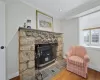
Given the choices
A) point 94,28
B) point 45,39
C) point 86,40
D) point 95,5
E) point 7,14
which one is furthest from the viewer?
point 86,40

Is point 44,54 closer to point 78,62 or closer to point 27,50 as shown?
point 27,50

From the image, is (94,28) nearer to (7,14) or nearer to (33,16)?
(33,16)

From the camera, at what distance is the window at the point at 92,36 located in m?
3.05

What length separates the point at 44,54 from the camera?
2.84 meters

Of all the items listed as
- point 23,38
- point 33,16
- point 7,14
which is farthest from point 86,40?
point 7,14

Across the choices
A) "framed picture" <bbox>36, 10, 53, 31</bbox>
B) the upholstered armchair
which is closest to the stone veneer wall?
"framed picture" <bbox>36, 10, 53, 31</bbox>

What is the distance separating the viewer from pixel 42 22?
302cm

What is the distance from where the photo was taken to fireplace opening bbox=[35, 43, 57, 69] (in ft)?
8.33

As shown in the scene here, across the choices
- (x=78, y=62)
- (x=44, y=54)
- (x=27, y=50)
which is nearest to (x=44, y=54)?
(x=44, y=54)

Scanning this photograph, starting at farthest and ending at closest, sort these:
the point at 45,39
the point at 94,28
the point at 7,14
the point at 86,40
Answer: the point at 86,40
the point at 94,28
the point at 45,39
the point at 7,14

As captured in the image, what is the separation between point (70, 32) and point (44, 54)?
5.89ft

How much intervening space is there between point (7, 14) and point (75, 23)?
276 centimetres

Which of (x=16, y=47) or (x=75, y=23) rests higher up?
(x=75, y=23)

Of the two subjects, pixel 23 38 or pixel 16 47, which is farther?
pixel 16 47
